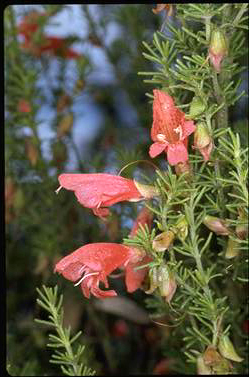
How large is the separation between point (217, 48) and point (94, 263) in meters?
0.27

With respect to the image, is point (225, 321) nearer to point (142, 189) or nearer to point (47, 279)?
point (142, 189)

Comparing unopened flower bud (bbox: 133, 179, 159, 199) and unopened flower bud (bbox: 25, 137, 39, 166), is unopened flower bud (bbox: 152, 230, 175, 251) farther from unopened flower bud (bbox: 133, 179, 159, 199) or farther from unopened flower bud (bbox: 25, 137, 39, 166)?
unopened flower bud (bbox: 25, 137, 39, 166)

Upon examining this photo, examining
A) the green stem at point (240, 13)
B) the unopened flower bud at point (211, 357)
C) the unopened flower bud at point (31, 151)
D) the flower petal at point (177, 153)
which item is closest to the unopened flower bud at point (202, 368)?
the unopened flower bud at point (211, 357)

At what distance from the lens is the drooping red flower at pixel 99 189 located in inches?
31.3

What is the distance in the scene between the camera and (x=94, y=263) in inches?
31.0

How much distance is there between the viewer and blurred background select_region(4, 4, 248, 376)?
4.09ft

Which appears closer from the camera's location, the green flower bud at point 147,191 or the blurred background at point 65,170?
the green flower bud at point 147,191

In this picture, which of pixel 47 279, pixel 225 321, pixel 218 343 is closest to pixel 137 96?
pixel 47 279

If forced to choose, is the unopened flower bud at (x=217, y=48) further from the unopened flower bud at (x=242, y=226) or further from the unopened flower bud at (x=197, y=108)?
the unopened flower bud at (x=242, y=226)

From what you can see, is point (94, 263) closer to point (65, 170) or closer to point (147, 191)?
point (147, 191)

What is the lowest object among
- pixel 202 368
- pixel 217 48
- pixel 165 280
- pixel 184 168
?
pixel 202 368

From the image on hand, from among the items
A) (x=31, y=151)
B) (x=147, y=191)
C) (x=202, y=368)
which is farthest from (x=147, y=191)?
(x=31, y=151)

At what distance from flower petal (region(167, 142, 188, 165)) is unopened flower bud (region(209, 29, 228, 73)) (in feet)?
0.31

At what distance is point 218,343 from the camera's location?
824mm
